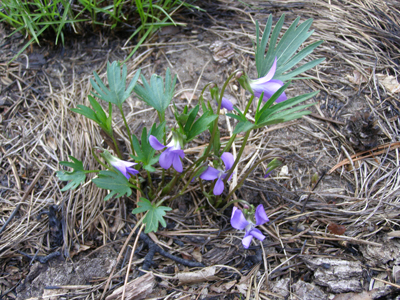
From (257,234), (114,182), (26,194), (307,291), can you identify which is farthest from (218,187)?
(26,194)

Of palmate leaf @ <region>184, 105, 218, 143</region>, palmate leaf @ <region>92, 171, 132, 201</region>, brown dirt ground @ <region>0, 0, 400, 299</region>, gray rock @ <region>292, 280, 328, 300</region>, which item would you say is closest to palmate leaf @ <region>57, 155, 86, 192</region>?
palmate leaf @ <region>92, 171, 132, 201</region>

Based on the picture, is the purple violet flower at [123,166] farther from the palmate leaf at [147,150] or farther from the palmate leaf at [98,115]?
the palmate leaf at [98,115]

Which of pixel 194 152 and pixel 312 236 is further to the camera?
pixel 194 152

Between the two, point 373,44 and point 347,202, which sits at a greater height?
point 373,44

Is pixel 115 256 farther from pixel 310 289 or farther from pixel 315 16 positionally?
pixel 315 16

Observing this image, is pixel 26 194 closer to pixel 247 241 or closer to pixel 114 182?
pixel 114 182

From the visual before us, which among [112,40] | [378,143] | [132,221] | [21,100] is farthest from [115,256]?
[378,143]

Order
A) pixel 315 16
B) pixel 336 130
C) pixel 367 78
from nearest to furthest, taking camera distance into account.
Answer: pixel 336 130
pixel 367 78
pixel 315 16
